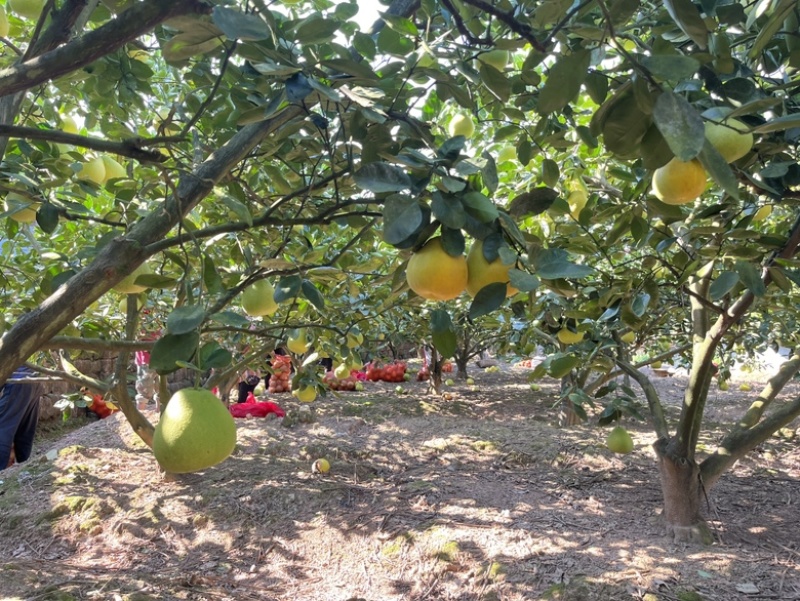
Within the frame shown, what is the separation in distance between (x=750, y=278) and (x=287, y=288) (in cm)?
124

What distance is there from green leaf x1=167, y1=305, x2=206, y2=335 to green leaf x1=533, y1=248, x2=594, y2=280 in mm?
572

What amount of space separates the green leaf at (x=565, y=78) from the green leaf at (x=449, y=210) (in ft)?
0.87

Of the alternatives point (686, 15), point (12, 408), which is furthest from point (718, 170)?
point (12, 408)

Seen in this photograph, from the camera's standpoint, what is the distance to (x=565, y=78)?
35.9 inches

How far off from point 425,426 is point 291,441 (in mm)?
1743

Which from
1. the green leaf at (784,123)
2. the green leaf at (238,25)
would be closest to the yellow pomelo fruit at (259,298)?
the green leaf at (238,25)

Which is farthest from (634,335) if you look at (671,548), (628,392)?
(671,548)

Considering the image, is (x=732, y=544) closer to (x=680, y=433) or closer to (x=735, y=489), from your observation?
(x=680, y=433)

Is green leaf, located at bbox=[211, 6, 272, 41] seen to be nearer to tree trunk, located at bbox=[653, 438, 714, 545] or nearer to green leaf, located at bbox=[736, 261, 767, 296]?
green leaf, located at bbox=[736, 261, 767, 296]

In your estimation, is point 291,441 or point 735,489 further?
point 291,441

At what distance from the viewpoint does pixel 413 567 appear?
10.4 ft

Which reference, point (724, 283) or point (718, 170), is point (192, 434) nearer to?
point (718, 170)

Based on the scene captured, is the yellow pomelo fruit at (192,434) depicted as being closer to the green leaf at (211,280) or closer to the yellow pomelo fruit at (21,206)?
the green leaf at (211,280)

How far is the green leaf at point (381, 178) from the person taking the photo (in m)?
0.85
